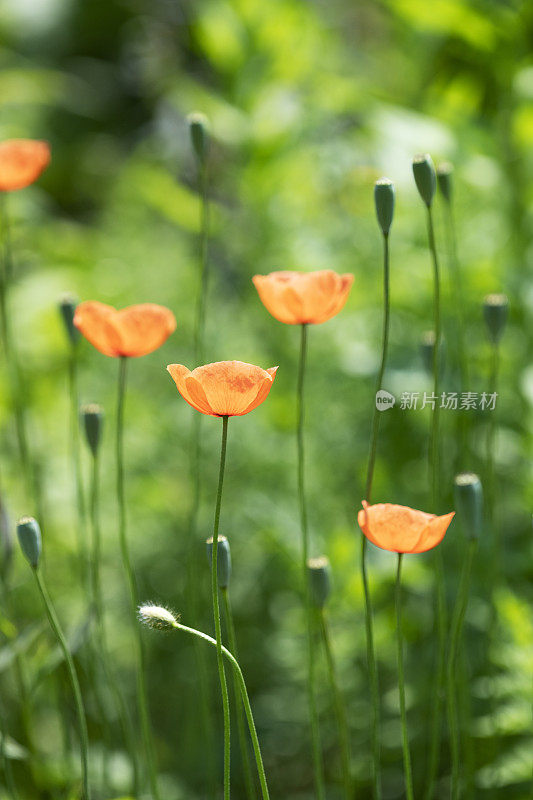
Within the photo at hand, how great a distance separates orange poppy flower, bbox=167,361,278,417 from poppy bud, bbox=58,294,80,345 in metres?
0.25

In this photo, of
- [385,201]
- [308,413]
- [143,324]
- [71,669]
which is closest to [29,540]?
[71,669]

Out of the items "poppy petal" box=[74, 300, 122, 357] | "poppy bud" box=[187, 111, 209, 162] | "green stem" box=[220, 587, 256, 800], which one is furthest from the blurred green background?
"poppy bud" box=[187, 111, 209, 162]

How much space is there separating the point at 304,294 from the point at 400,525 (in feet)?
0.57

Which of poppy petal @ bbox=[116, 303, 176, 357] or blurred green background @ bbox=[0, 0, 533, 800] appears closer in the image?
poppy petal @ bbox=[116, 303, 176, 357]

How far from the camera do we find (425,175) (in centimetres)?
57

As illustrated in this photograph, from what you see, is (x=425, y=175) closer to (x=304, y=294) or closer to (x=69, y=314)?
(x=304, y=294)

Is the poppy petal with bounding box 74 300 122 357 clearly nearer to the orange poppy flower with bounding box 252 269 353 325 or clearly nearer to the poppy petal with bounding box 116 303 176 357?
the poppy petal with bounding box 116 303 176 357

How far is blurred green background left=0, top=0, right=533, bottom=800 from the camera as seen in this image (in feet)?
3.35

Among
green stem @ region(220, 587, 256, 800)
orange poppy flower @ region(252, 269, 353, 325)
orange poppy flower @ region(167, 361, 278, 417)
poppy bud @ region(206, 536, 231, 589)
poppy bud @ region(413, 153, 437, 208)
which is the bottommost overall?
green stem @ region(220, 587, 256, 800)

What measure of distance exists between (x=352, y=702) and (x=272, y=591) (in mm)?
240

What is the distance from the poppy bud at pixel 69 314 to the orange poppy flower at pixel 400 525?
0.33 m

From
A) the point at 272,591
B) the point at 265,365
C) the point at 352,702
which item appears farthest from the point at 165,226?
the point at 352,702

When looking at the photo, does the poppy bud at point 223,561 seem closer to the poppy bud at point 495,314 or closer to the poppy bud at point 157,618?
the poppy bud at point 157,618

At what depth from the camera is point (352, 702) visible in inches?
43.6
